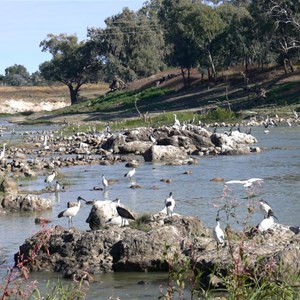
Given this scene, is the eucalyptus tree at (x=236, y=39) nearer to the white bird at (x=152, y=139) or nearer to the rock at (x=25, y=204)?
the white bird at (x=152, y=139)

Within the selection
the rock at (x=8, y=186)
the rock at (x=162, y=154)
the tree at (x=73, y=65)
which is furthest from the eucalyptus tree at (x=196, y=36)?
the rock at (x=8, y=186)

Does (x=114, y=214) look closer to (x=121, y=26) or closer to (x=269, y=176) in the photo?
(x=269, y=176)

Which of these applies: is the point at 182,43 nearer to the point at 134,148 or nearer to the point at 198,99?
the point at 198,99

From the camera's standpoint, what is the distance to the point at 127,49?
105875mm

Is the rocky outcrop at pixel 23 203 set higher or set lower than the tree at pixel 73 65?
lower

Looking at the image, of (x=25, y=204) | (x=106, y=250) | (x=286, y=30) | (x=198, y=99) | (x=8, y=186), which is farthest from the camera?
(x=198, y=99)

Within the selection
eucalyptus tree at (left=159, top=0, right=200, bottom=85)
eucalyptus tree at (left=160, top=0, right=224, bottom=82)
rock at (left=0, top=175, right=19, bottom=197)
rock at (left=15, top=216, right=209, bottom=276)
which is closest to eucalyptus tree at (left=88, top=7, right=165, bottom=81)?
eucalyptus tree at (left=159, top=0, right=200, bottom=85)

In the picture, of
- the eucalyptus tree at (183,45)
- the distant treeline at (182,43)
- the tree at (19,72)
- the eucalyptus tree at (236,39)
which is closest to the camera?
the distant treeline at (182,43)

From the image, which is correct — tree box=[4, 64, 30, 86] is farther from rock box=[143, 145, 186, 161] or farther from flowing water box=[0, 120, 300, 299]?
flowing water box=[0, 120, 300, 299]

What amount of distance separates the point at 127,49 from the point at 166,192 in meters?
83.9

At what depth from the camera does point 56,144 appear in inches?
1762

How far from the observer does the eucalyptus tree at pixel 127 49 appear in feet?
337

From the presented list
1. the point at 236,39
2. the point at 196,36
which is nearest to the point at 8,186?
the point at 236,39

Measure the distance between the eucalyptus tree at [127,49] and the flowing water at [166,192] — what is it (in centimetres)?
6499
